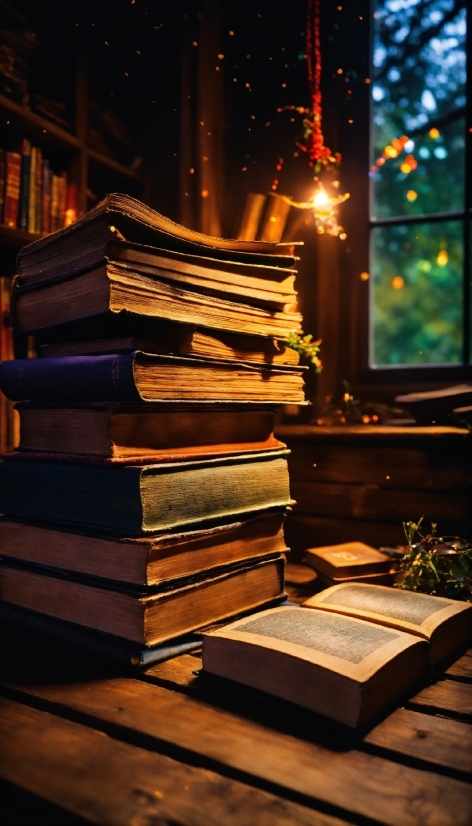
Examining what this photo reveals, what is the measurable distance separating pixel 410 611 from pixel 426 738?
0.31m

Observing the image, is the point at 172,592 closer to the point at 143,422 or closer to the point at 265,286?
the point at 143,422

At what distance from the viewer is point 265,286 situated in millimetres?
1350

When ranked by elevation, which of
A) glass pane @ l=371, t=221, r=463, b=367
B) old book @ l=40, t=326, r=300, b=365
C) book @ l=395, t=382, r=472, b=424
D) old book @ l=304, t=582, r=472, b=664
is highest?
glass pane @ l=371, t=221, r=463, b=367

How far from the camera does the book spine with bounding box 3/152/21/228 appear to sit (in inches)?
75.6

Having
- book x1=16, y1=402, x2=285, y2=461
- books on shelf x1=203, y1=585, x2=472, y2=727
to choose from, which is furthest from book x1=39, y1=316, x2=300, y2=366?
books on shelf x1=203, y1=585, x2=472, y2=727

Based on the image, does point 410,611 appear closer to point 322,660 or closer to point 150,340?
point 322,660

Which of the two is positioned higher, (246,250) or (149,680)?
(246,250)

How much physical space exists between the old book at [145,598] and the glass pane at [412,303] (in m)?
8.22

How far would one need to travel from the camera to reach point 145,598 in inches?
41.9

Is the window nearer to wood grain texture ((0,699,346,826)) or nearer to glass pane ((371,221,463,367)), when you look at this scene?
glass pane ((371,221,463,367))

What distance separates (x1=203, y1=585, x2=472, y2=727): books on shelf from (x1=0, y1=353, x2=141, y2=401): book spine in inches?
17.4

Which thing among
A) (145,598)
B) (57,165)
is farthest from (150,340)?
(57,165)

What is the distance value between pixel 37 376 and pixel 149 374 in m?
0.26

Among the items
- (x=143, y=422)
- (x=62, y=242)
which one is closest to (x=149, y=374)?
(x=143, y=422)
